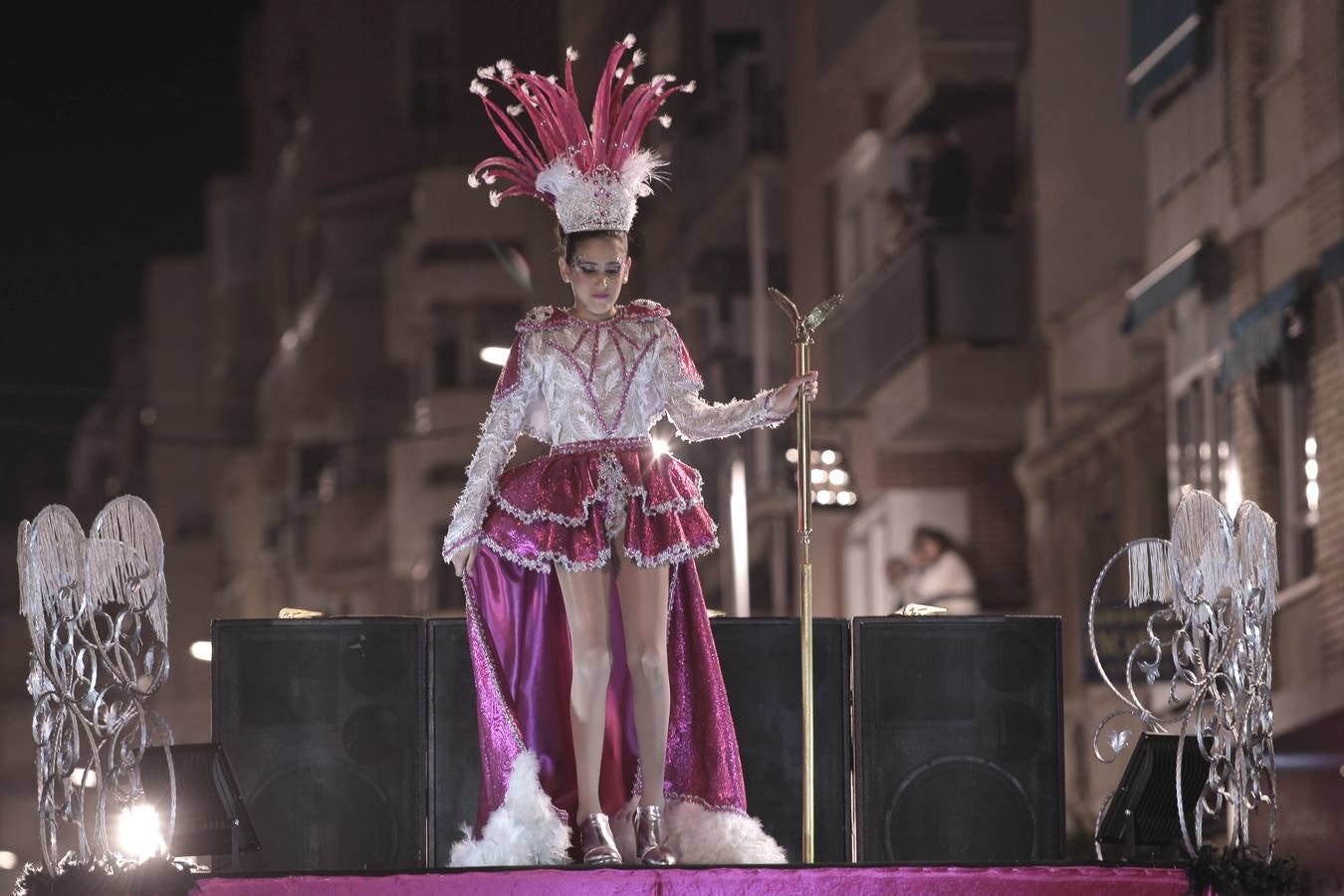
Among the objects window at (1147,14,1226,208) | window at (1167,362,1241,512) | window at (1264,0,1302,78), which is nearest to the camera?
window at (1264,0,1302,78)

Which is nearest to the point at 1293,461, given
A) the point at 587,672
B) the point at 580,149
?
the point at 580,149

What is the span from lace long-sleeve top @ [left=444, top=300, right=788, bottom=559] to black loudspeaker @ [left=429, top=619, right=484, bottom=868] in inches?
30.5

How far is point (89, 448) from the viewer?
87000 millimetres

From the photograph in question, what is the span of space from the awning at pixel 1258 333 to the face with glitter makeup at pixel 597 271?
9025 millimetres

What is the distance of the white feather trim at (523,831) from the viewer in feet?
31.4

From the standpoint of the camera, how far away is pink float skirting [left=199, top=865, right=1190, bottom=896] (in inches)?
353

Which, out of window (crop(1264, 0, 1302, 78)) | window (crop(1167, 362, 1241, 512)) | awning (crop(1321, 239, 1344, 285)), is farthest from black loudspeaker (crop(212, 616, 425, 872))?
window (crop(1167, 362, 1241, 512))

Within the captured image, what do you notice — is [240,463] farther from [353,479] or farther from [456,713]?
[456,713]

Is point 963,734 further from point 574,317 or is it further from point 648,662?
point 574,317

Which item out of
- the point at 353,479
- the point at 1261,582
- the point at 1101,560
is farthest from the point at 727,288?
the point at 1261,582

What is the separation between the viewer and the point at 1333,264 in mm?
17266

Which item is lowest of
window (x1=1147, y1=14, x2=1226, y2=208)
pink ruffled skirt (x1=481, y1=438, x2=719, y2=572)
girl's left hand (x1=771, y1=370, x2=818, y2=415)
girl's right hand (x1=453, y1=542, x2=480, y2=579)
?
girl's right hand (x1=453, y1=542, x2=480, y2=579)

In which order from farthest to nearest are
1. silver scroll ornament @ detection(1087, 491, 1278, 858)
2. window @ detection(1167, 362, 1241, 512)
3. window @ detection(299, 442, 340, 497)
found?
window @ detection(299, 442, 340, 497), window @ detection(1167, 362, 1241, 512), silver scroll ornament @ detection(1087, 491, 1278, 858)

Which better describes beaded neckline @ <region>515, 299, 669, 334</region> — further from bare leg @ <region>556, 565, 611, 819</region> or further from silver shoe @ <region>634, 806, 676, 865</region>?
silver shoe @ <region>634, 806, 676, 865</region>
